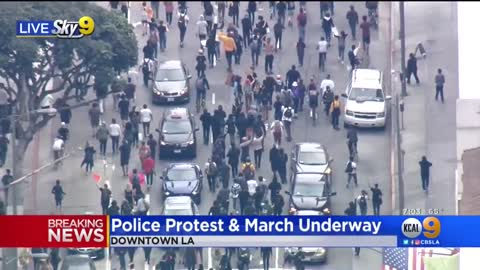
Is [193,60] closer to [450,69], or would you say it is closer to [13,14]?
[450,69]

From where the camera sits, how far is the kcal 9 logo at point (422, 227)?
3997cm

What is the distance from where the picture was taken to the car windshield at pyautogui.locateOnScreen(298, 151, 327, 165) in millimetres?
52312

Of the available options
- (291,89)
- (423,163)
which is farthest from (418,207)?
(291,89)

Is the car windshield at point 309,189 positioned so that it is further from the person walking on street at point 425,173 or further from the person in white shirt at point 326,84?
the person in white shirt at point 326,84

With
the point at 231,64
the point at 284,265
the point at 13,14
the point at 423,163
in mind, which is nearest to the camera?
the point at 13,14

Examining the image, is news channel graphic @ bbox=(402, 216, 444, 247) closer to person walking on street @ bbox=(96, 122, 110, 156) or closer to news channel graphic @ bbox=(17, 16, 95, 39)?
news channel graphic @ bbox=(17, 16, 95, 39)

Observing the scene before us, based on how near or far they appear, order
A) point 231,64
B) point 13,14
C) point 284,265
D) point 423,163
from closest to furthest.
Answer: point 13,14 < point 284,265 < point 423,163 < point 231,64

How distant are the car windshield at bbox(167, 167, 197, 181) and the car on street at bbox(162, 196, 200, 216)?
2.78 feet

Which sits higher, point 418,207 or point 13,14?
point 13,14

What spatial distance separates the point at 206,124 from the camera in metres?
52.6

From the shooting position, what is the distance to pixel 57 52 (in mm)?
48938

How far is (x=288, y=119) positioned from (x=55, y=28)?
11.7 meters

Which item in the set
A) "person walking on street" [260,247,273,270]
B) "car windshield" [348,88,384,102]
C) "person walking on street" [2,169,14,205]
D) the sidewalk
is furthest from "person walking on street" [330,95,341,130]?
"person walking on street" [2,169,14,205]

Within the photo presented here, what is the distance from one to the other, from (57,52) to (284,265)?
22.1ft
